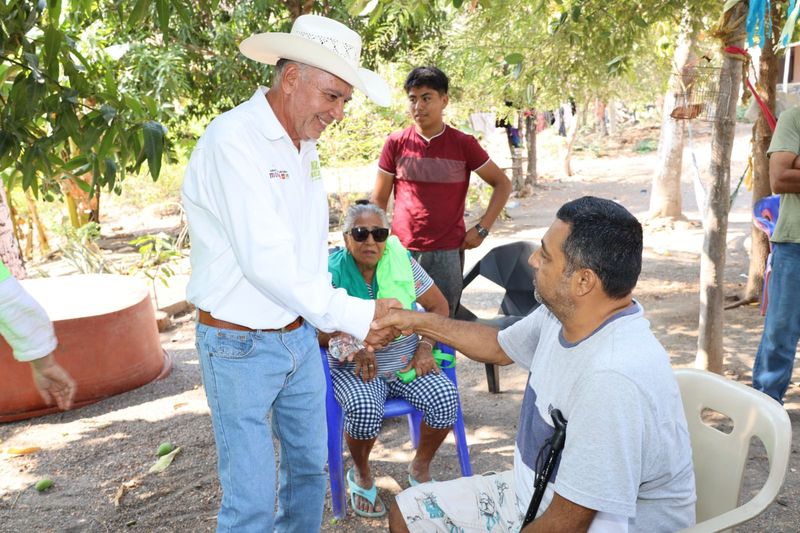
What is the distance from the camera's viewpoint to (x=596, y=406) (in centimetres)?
174

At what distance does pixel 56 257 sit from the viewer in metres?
11.2

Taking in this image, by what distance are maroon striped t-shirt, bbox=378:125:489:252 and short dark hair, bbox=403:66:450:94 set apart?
0.26 meters

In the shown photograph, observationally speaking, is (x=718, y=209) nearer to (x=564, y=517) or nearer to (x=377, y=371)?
(x=377, y=371)

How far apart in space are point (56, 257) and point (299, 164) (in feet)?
32.7

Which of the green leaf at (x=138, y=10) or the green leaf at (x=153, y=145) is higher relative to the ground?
the green leaf at (x=138, y=10)

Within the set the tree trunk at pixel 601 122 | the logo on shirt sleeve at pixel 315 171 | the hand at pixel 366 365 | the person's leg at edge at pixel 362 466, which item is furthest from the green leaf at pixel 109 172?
the tree trunk at pixel 601 122

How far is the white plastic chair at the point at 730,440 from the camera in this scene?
202 cm

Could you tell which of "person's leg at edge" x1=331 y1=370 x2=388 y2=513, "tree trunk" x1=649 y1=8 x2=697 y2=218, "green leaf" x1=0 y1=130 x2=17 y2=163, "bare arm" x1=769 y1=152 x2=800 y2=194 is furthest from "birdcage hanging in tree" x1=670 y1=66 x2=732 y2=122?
"tree trunk" x1=649 y1=8 x2=697 y2=218

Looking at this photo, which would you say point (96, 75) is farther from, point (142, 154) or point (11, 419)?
point (11, 419)

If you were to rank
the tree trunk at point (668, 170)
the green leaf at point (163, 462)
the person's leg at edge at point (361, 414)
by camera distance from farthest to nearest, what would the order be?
the tree trunk at point (668, 170), the green leaf at point (163, 462), the person's leg at edge at point (361, 414)

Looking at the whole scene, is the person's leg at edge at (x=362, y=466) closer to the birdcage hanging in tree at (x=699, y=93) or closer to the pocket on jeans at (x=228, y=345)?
the pocket on jeans at (x=228, y=345)

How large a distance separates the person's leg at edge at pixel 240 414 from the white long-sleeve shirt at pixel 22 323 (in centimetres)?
48

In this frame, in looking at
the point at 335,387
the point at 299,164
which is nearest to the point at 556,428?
the point at 299,164

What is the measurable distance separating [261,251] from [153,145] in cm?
87
